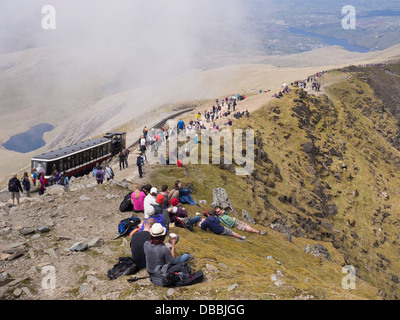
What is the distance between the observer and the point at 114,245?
612 inches

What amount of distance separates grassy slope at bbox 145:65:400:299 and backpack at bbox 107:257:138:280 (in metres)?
2.41

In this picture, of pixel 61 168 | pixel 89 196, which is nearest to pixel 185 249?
pixel 89 196

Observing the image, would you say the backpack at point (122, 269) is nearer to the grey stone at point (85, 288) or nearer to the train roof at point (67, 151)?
the grey stone at point (85, 288)

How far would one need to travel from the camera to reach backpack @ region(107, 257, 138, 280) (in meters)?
12.3

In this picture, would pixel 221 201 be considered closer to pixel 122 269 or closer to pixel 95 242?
pixel 95 242

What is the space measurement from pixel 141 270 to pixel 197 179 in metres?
20.5

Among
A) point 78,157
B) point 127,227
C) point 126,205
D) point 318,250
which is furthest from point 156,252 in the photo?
point 78,157

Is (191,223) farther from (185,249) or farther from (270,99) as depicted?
(270,99)

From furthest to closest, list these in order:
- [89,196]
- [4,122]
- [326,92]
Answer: [4,122] < [326,92] < [89,196]

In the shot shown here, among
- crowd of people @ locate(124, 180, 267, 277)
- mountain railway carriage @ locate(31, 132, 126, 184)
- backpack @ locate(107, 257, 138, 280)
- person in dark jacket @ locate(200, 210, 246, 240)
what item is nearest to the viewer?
crowd of people @ locate(124, 180, 267, 277)

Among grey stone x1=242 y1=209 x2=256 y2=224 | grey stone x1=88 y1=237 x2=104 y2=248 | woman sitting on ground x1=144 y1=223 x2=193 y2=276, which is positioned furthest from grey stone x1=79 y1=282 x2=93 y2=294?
grey stone x1=242 y1=209 x2=256 y2=224

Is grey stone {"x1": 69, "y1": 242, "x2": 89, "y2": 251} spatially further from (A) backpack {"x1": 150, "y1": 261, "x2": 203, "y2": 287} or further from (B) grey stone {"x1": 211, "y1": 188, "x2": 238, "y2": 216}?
(B) grey stone {"x1": 211, "y1": 188, "x2": 238, "y2": 216}

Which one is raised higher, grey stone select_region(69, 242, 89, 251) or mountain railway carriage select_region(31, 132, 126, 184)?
grey stone select_region(69, 242, 89, 251)

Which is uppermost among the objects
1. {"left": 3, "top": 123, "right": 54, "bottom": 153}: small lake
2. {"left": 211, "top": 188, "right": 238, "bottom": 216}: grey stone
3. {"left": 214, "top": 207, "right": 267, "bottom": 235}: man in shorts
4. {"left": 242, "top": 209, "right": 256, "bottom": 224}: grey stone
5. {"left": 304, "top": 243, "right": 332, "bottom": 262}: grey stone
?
{"left": 214, "top": 207, "right": 267, "bottom": 235}: man in shorts
